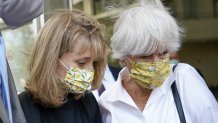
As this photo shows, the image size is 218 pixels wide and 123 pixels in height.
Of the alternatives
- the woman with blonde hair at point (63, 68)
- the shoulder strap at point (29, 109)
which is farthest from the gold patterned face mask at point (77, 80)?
the shoulder strap at point (29, 109)

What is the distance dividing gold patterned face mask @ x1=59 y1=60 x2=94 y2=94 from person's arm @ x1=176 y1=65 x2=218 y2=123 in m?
0.50

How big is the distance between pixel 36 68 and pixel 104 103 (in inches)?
20.5

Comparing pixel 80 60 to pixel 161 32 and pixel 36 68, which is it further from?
pixel 161 32

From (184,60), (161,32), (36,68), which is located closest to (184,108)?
(161,32)

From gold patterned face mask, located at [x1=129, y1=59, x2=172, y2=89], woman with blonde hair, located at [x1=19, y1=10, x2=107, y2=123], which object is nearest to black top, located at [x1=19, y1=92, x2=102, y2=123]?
woman with blonde hair, located at [x1=19, y1=10, x2=107, y2=123]

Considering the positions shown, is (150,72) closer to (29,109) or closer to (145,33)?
(145,33)

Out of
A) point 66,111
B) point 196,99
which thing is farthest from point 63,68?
point 196,99

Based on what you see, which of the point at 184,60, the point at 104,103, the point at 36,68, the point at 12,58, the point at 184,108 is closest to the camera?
the point at 36,68

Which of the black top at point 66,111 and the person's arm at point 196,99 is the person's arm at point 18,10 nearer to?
the black top at point 66,111

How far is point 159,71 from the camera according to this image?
2525 mm

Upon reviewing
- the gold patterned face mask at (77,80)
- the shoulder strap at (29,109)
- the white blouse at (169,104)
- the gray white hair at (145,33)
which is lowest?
the white blouse at (169,104)

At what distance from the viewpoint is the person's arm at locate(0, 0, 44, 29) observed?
1.88 m

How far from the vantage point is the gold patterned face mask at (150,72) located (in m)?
2.53

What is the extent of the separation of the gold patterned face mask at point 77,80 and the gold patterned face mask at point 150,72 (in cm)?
28
